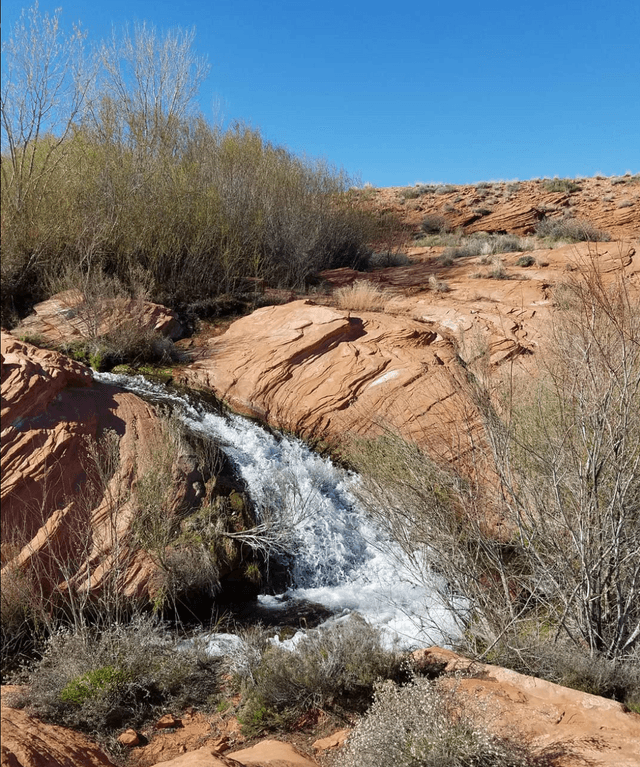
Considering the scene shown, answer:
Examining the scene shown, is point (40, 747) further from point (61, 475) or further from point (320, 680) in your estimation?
point (61, 475)

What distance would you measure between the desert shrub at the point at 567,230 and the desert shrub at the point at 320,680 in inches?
679

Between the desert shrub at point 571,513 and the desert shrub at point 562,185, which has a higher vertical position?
the desert shrub at point 562,185

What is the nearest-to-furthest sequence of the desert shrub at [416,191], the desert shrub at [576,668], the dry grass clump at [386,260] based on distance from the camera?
the desert shrub at [576,668] → the dry grass clump at [386,260] → the desert shrub at [416,191]

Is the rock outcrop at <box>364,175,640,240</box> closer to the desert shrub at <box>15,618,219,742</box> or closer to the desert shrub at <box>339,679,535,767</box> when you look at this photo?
the desert shrub at <box>15,618,219,742</box>

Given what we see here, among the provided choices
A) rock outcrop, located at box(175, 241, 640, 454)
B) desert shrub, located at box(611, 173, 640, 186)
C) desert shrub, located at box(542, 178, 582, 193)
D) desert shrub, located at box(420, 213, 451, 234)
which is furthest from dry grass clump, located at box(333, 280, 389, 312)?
desert shrub, located at box(611, 173, 640, 186)

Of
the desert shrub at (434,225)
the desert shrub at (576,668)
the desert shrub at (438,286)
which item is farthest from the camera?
the desert shrub at (434,225)

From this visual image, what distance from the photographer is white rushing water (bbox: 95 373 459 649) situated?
6.17 meters

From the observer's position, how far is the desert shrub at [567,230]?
19.8 m

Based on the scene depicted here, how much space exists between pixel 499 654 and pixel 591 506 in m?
1.36

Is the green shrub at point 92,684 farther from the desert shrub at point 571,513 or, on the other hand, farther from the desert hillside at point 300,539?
the desert shrub at point 571,513

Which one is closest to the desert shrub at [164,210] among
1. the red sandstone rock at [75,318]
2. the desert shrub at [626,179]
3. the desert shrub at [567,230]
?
the red sandstone rock at [75,318]

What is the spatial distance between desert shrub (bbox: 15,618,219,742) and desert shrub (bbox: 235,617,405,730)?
21.0 inches

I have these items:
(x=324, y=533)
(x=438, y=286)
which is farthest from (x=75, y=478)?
(x=438, y=286)

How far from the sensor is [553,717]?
3695 millimetres
